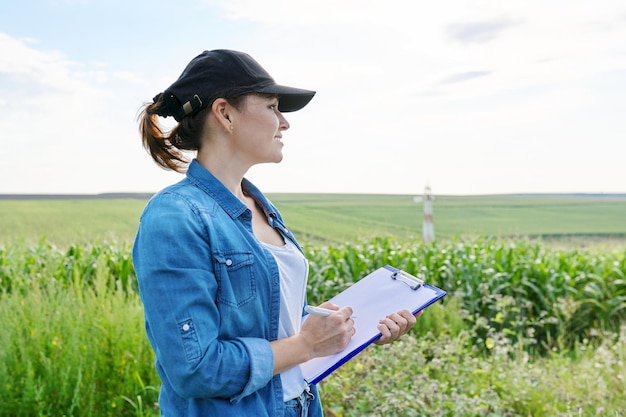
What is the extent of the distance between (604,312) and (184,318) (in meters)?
6.37

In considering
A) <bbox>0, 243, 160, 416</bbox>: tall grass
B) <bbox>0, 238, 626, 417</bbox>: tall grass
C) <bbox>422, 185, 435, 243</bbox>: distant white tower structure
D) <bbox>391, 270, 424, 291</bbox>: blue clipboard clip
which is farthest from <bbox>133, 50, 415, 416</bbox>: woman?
<bbox>422, 185, 435, 243</bbox>: distant white tower structure

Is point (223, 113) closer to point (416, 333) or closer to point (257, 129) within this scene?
point (257, 129)

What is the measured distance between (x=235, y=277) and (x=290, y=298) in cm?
23

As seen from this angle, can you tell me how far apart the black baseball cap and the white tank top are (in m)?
0.39

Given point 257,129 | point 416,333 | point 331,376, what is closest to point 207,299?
point 257,129

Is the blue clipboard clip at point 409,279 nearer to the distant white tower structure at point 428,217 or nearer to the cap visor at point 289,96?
the cap visor at point 289,96

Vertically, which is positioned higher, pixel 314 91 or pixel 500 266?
pixel 314 91

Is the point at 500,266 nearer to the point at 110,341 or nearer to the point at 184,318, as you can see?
the point at 110,341

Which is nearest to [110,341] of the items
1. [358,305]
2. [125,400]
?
[125,400]

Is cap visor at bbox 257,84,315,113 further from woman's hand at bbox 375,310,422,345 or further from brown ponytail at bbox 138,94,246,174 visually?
woman's hand at bbox 375,310,422,345

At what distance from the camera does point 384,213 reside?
26.2m

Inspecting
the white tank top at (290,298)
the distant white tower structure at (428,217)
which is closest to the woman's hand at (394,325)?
the white tank top at (290,298)

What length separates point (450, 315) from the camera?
19.8 feet

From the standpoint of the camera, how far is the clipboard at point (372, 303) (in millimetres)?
1804
